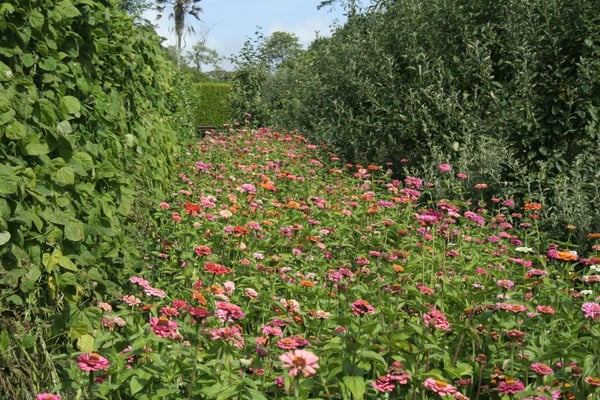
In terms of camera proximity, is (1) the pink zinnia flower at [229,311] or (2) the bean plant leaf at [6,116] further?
(2) the bean plant leaf at [6,116]

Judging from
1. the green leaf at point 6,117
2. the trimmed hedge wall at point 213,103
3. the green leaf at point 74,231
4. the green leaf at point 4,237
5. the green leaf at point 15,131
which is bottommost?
the green leaf at point 74,231

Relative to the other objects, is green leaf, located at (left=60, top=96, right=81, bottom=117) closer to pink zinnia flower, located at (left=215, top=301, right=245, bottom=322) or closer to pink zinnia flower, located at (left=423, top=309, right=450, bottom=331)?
pink zinnia flower, located at (left=215, top=301, right=245, bottom=322)

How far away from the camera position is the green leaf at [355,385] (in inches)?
69.9

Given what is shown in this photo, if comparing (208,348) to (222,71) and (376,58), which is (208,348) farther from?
(222,71)

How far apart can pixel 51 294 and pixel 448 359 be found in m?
1.61

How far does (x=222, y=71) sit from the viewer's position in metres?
74.5

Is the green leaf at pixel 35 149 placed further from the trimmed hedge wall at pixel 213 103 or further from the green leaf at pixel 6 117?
the trimmed hedge wall at pixel 213 103

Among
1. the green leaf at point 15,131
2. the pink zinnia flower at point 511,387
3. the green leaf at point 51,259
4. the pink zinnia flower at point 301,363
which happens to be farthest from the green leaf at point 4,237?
the pink zinnia flower at point 511,387

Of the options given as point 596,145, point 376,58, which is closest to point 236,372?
point 596,145

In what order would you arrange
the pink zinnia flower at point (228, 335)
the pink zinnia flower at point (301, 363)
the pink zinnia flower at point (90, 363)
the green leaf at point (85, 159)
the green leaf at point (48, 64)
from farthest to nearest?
1. the green leaf at point (85, 159)
2. the green leaf at point (48, 64)
3. the pink zinnia flower at point (228, 335)
4. the pink zinnia flower at point (90, 363)
5. the pink zinnia flower at point (301, 363)

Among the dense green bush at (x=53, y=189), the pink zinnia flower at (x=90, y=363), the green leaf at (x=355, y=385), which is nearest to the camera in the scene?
the pink zinnia flower at (x=90, y=363)

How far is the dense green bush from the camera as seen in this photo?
226 centimetres

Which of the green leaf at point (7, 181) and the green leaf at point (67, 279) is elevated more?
the green leaf at point (7, 181)

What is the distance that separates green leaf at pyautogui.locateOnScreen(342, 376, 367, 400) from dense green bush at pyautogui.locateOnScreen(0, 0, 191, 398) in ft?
3.23
